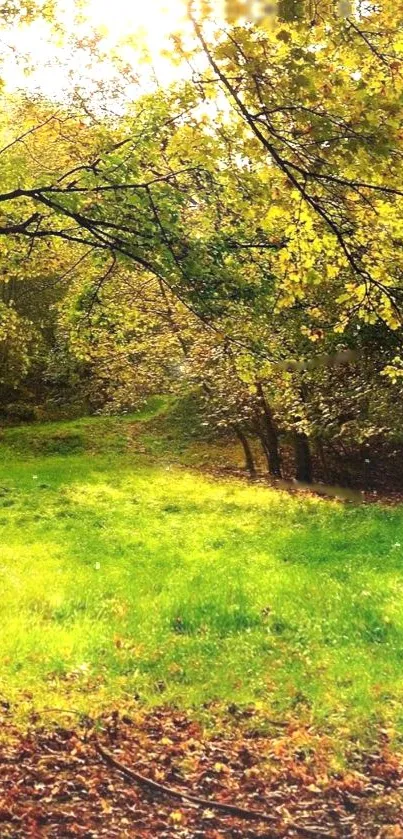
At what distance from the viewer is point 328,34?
4.47 meters

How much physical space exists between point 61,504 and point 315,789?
1359cm

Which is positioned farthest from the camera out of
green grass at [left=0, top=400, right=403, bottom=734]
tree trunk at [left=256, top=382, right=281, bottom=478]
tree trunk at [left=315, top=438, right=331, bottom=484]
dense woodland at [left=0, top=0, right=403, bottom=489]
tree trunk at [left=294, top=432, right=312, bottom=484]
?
tree trunk at [left=256, top=382, right=281, bottom=478]

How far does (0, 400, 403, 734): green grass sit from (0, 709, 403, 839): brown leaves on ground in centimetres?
51

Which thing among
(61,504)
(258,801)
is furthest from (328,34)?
(61,504)

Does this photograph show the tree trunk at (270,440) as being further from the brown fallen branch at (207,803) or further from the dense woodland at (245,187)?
the brown fallen branch at (207,803)

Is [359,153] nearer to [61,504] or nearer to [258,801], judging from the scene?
[258,801]

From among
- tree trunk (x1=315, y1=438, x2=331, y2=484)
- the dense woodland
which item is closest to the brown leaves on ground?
the dense woodland

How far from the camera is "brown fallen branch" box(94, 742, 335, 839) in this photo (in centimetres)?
599

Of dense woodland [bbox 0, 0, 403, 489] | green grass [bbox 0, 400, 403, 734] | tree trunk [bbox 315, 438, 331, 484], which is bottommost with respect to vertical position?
green grass [bbox 0, 400, 403, 734]

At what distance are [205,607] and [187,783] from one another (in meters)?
3.70

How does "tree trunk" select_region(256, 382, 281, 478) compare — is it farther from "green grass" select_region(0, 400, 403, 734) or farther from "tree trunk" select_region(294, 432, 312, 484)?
"green grass" select_region(0, 400, 403, 734)

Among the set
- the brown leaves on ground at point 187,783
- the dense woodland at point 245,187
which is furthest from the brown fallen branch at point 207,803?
the dense woodland at point 245,187

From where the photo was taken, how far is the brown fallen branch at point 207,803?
5.99 meters

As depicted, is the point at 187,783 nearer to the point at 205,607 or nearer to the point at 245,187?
the point at 205,607
